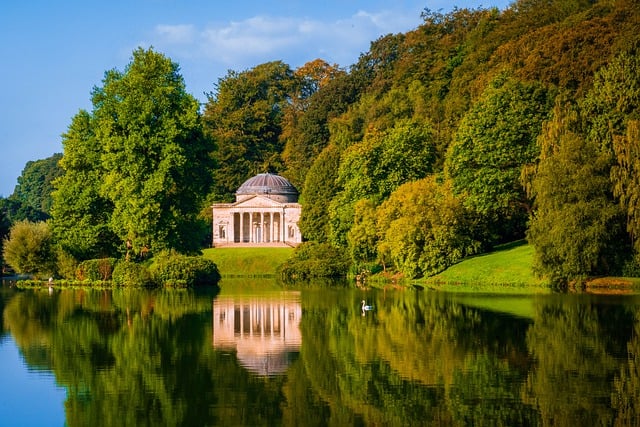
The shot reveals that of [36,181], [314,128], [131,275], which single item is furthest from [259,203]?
[36,181]

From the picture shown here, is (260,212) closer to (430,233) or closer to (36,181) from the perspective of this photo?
(430,233)

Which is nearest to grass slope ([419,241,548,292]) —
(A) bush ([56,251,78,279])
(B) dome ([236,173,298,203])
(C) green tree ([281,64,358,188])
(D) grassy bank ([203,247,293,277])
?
(A) bush ([56,251,78,279])

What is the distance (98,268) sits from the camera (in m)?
55.3

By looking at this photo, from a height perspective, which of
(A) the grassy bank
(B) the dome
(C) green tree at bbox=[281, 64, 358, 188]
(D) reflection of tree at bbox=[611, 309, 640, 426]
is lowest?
(D) reflection of tree at bbox=[611, 309, 640, 426]

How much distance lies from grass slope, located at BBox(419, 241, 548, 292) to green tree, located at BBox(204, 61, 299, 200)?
59443 millimetres

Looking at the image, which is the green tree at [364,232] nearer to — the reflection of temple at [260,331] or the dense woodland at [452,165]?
the dense woodland at [452,165]

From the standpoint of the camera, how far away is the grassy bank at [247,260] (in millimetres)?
79500

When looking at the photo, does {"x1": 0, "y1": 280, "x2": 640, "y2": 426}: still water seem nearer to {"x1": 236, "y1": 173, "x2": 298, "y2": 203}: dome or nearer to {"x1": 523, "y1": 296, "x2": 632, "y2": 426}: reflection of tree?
{"x1": 523, "y1": 296, "x2": 632, "y2": 426}: reflection of tree

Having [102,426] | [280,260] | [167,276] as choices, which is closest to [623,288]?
[167,276]

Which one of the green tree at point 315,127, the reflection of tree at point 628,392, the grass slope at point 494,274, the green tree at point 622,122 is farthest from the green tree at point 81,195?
the green tree at point 315,127

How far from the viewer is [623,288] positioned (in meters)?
43.8

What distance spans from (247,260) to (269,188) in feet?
81.1

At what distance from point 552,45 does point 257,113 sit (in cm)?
6429

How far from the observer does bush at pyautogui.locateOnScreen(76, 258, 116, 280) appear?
55.2 meters
